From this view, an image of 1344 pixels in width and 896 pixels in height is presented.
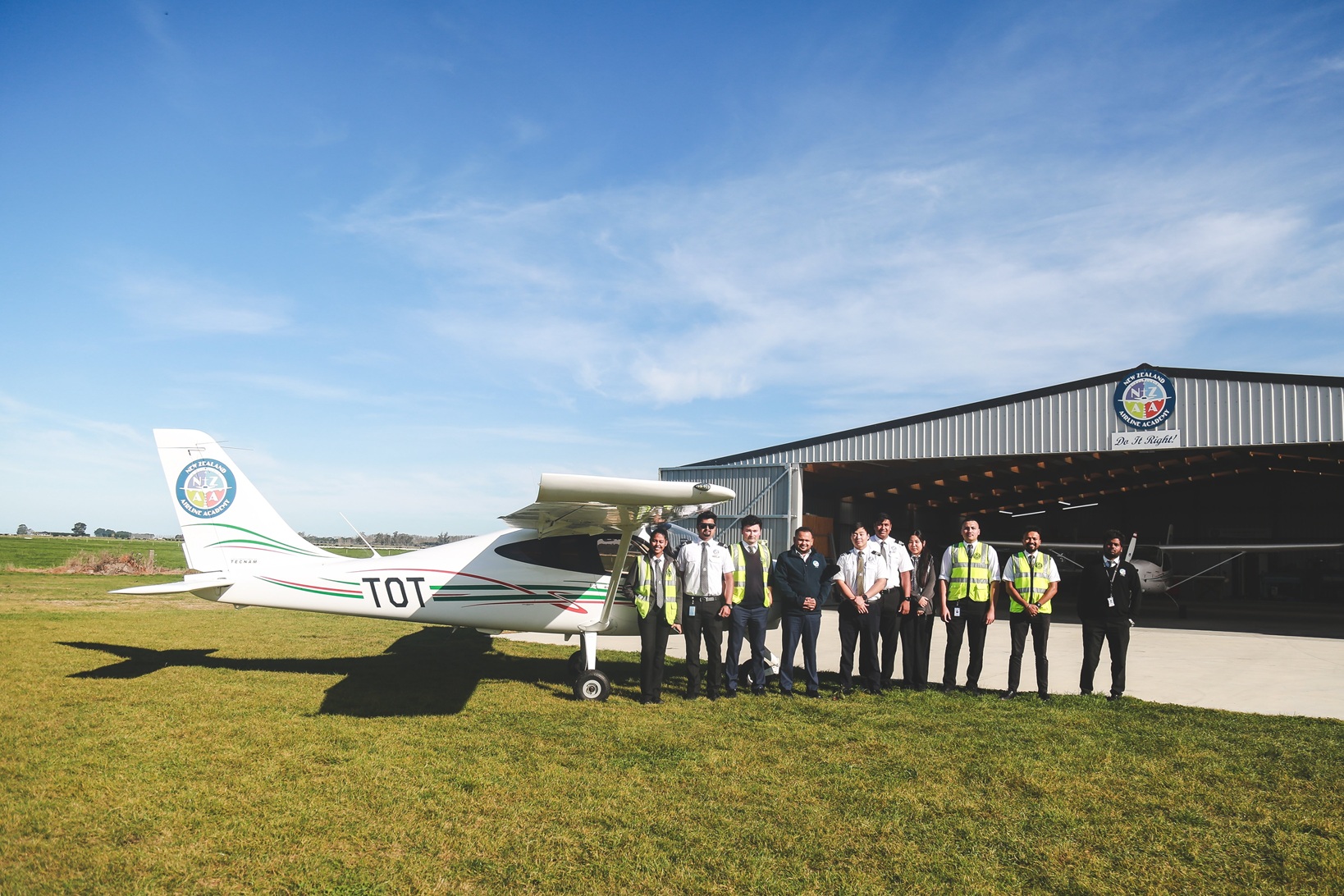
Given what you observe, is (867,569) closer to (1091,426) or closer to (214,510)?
(214,510)

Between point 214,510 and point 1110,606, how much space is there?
29.4 ft

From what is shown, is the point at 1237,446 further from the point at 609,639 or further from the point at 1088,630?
the point at 609,639

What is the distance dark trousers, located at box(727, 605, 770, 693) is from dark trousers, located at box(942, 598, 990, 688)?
1812 mm

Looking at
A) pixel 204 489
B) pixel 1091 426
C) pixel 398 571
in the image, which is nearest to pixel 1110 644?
pixel 398 571


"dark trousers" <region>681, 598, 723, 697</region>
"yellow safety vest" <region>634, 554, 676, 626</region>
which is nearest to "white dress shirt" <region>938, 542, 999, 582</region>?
"dark trousers" <region>681, 598, 723, 697</region>

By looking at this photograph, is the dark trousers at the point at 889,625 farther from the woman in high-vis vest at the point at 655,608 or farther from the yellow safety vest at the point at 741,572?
the woman in high-vis vest at the point at 655,608

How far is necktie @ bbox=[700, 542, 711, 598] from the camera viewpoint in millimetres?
7457

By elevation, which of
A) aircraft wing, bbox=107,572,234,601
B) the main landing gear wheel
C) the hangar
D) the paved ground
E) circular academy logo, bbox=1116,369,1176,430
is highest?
circular academy logo, bbox=1116,369,1176,430

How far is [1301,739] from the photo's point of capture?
6.08m

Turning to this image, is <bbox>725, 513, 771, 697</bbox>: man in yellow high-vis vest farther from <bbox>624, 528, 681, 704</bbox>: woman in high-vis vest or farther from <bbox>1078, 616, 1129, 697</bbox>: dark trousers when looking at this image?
<bbox>1078, 616, 1129, 697</bbox>: dark trousers

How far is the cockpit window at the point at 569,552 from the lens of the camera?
319 inches

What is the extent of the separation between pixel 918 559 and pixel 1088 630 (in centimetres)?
168

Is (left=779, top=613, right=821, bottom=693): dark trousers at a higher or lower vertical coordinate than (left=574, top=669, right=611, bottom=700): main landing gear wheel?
higher

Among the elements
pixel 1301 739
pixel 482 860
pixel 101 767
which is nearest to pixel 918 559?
pixel 1301 739
